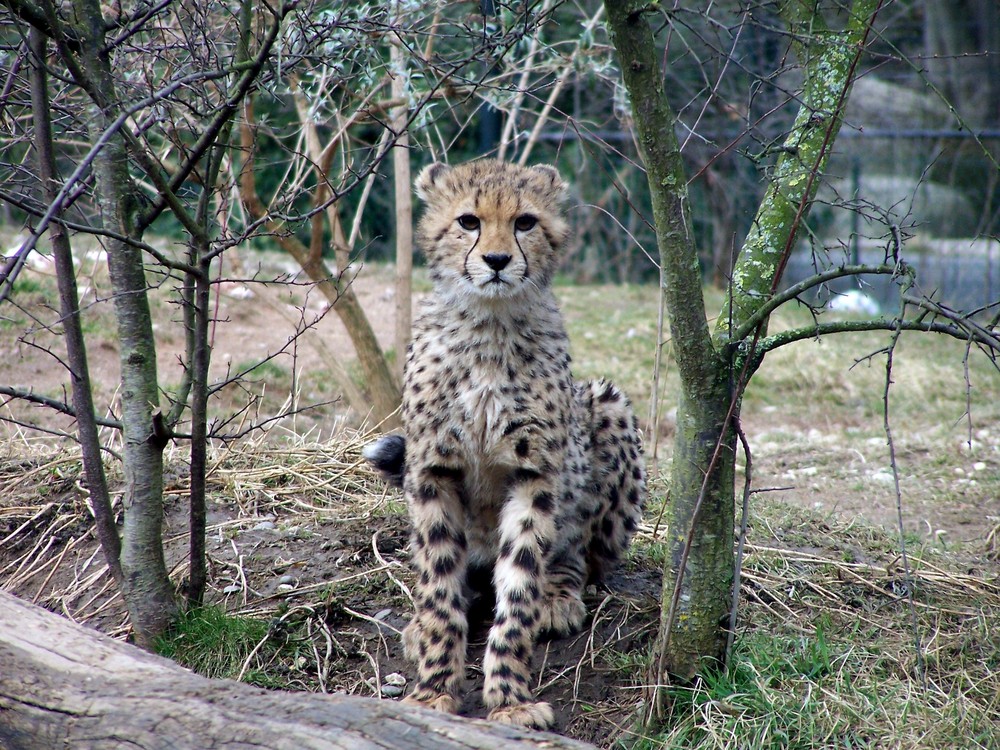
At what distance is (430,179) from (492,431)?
0.84 metres

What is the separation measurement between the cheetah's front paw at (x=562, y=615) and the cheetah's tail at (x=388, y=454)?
67 cm

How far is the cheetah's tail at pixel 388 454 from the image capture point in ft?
10.8

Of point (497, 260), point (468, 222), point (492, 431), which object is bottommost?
point (492, 431)

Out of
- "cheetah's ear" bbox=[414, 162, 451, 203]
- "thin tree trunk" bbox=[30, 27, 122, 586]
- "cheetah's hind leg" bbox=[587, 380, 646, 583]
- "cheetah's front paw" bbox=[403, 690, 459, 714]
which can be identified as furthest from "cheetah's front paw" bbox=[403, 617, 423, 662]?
"cheetah's ear" bbox=[414, 162, 451, 203]

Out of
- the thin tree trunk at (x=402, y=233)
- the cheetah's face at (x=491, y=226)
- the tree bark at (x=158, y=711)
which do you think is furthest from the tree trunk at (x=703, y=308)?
the thin tree trunk at (x=402, y=233)

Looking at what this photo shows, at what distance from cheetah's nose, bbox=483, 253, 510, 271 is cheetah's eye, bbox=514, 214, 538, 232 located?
0.51 feet

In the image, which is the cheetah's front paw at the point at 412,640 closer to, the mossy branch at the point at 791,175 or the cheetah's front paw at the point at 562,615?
the cheetah's front paw at the point at 562,615

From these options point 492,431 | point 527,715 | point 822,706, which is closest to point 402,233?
point 492,431

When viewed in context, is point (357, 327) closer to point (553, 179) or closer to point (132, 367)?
point (553, 179)

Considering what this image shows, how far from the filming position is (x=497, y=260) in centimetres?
280

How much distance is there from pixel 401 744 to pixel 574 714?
96cm

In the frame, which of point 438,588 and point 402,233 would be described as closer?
point 438,588

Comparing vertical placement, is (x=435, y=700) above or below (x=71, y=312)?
below

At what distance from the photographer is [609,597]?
125 inches
